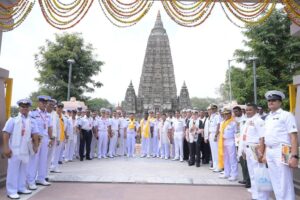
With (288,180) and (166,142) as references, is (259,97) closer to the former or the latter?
(166,142)

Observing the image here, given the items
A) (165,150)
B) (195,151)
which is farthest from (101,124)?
(195,151)

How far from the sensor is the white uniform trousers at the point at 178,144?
11.5m

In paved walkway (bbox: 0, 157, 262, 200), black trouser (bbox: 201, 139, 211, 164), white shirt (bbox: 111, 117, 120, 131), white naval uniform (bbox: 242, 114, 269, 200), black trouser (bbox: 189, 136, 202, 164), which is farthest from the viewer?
white shirt (bbox: 111, 117, 120, 131)

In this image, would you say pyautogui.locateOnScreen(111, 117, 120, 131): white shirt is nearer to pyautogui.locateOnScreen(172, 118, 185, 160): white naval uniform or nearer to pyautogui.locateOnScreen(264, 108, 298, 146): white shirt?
pyautogui.locateOnScreen(172, 118, 185, 160): white naval uniform

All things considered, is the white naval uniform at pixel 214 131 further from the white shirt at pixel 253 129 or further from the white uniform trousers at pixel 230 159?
the white shirt at pixel 253 129

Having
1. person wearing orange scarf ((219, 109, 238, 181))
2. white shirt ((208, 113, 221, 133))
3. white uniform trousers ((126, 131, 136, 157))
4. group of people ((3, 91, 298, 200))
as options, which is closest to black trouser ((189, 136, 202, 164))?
group of people ((3, 91, 298, 200))

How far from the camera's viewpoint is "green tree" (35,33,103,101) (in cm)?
2728

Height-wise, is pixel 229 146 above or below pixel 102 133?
below

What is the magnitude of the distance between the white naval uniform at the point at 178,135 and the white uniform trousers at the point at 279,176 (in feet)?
23.0

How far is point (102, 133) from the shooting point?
11953mm

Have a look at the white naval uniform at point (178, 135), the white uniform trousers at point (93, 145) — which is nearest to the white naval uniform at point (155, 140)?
the white naval uniform at point (178, 135)

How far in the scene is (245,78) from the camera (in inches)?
1061

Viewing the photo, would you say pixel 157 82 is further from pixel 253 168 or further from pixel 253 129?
pixel 253 168

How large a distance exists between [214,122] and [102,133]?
16.5 feet
